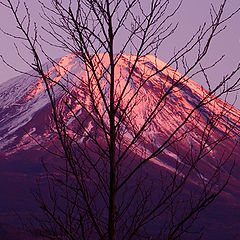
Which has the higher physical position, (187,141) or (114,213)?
(187,141)

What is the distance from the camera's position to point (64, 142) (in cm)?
380

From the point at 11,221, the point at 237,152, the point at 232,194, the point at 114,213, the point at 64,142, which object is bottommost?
the point at 11,221

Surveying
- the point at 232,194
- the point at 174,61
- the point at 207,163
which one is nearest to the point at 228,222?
the point at 232,194

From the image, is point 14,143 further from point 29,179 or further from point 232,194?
point 232,194

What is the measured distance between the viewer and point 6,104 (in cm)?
12138

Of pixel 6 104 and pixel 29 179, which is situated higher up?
pixel 6 104

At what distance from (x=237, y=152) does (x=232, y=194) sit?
20552mm

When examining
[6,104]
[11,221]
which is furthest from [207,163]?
[6,104]

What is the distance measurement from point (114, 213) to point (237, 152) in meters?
113


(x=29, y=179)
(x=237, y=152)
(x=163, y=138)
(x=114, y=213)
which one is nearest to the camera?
(x=114, y=213)

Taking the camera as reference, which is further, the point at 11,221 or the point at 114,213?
the point at 11,221

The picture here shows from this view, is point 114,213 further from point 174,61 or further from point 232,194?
point 232,194

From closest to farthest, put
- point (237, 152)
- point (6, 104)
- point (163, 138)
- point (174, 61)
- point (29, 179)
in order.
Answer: point (174, 61) < point (29, 179) < point (163, 138) < point (237, 152) < point (6, 104)

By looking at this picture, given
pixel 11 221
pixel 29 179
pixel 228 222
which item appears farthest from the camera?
pixel 29 179
